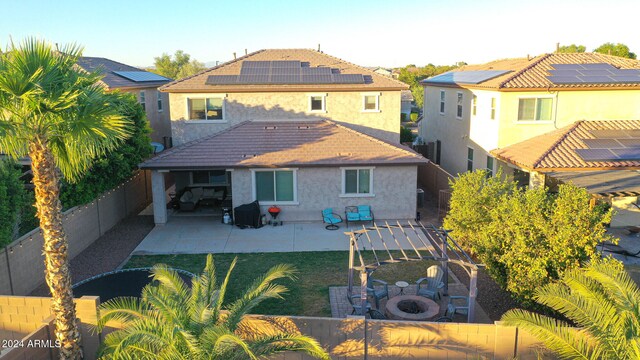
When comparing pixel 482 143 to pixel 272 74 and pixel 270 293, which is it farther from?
pixel 270 293

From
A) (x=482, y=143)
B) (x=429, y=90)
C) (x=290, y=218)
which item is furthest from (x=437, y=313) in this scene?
(x=429, y=90)

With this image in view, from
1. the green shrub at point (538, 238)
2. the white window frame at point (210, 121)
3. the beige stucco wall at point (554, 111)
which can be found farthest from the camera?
the white window frame at point (210, 121)

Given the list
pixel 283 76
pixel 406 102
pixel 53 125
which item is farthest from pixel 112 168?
pixel 406 102

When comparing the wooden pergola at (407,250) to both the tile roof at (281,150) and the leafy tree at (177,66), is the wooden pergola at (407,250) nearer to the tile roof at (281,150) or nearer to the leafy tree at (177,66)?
the tile roof at (281,150)

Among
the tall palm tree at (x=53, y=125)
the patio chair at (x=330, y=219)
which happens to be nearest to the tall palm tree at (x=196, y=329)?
the tall palm tree at (x=53, y=125)

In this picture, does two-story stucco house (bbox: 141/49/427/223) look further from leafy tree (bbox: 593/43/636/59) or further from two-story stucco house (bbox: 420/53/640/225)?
leafy tree (bbox: 593/43/636/59)
